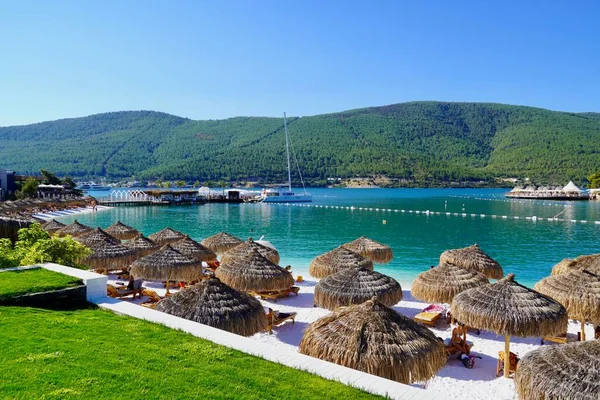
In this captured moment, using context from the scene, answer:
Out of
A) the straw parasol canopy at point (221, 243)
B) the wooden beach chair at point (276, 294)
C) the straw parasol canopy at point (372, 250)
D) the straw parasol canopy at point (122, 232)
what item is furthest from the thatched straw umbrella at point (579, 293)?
the straw parasol canopy at point (122, 232)

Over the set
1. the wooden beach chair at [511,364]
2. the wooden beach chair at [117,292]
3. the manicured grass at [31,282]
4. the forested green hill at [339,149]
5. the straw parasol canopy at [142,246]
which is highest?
the forested green hill at [339,149]

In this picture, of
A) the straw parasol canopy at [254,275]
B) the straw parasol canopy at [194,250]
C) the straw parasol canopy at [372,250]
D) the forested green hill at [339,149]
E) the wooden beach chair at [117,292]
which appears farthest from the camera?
the forested green hill at [339,149]

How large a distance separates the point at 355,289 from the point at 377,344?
389 cm

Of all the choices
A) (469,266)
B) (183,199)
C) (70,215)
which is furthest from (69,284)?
(183,199)

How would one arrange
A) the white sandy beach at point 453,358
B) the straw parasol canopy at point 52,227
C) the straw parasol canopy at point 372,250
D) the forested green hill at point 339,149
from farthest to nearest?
1. the forested green hill at point 339,149
2. the straw parasol canopy at point 52,227
3. the straw parasol canopy at point 372,250
4. the white sandy beach at point 453,358

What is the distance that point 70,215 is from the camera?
50.6 metres

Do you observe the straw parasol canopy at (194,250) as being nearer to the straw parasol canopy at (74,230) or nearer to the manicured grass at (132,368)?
the straw parasol canopy at (74,230)

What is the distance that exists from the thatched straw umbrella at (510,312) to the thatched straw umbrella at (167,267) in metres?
8.20

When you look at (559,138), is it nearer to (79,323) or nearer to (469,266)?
(469,266)

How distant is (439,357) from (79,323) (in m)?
5.59

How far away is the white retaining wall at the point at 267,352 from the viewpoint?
4996 millimetres

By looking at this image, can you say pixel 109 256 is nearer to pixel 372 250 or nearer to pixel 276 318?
pixel 276 318

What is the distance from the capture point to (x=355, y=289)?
11.2 m

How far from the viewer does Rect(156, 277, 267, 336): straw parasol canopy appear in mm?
9039
